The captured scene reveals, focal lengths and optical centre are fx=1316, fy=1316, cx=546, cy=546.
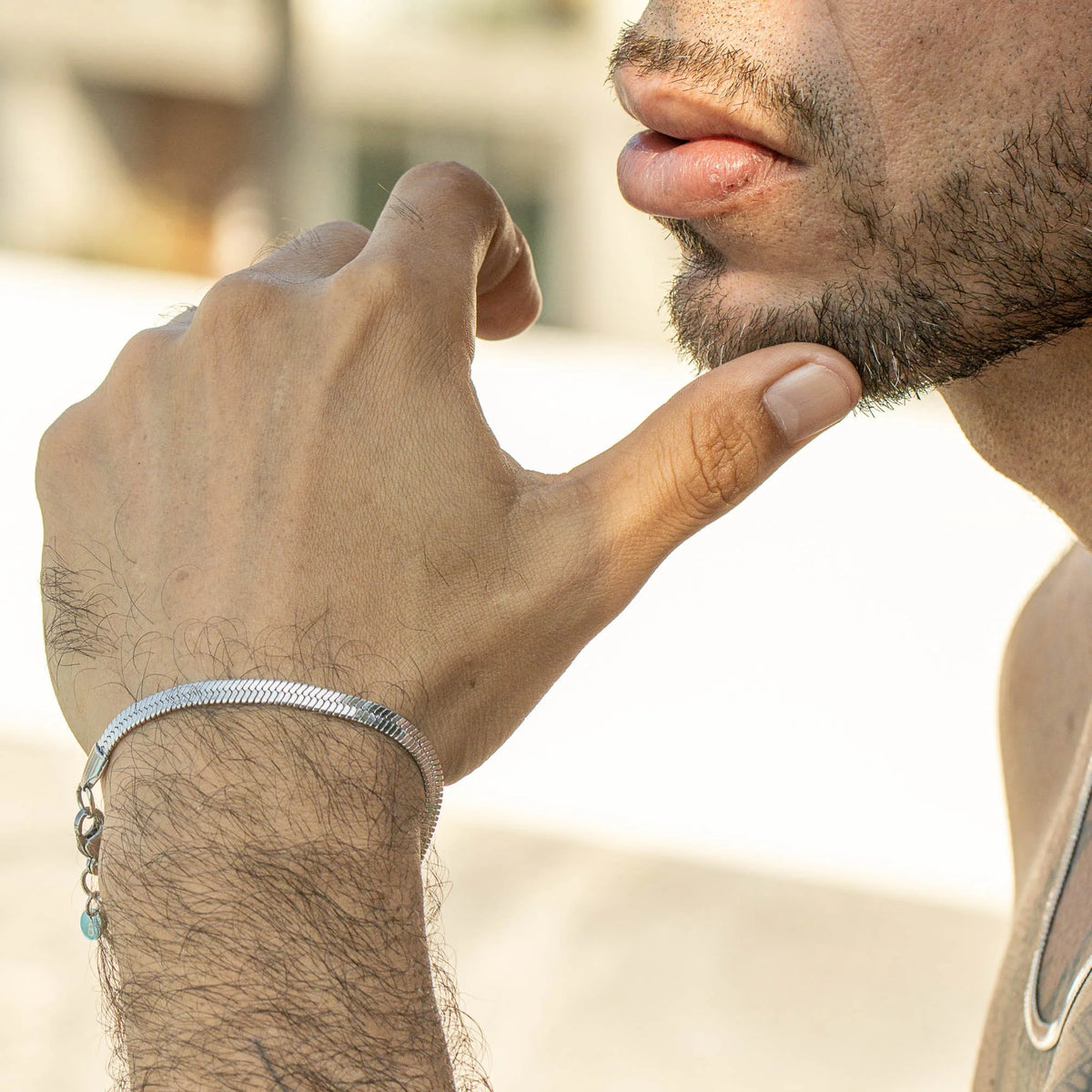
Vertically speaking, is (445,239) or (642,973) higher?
(445,239)

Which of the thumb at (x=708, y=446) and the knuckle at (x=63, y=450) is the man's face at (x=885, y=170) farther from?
the knuckle at (x=63, y=450)

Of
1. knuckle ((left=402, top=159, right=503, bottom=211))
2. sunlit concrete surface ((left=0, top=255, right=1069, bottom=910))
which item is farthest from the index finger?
sunlit concrete surface ((left=0, top=255, right=1069, bottom=910))

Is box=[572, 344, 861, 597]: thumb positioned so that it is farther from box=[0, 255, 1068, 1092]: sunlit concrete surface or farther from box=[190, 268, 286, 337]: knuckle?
box=[0, 255, 1068, 1092]: sunlit concrete surface

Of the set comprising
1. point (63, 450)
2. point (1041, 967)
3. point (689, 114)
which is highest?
point (689, 114)

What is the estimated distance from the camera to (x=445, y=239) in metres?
1.59

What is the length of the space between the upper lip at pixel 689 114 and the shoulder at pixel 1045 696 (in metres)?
0.99

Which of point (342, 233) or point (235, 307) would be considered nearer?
point (235, 307)

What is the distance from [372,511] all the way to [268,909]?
426 millimetres

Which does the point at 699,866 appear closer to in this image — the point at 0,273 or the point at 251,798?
the point at 251,798

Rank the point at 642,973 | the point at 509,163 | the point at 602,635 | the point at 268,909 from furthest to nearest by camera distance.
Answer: the point at 509,163 → the point at 602,635 → the point at 642,973 → the point at 268,909

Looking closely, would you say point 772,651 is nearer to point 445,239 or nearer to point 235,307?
point 445,239

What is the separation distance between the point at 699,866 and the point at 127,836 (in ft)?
13.3

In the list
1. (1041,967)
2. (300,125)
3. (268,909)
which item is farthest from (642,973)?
(300,125)

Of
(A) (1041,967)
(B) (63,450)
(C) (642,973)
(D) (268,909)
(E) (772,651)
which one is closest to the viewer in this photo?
(D) (268,909)
